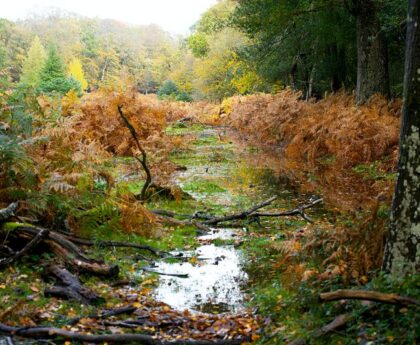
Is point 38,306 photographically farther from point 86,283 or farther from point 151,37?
point 151,37

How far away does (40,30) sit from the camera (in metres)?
134

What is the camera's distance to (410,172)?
4.09 meters

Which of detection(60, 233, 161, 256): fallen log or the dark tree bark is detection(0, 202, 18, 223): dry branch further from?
the dark tree bark

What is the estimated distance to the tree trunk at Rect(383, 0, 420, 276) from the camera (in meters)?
4.04

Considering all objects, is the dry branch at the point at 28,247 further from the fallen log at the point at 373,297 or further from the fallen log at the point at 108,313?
the fallen log at the point at 373,297

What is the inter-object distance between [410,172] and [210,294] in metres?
2.73

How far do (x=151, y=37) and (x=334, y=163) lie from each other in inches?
6137

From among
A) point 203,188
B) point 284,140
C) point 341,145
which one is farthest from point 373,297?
point 284,140

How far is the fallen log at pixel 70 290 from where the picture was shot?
5.10 metres

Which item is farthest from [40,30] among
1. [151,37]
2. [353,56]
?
[353,56]

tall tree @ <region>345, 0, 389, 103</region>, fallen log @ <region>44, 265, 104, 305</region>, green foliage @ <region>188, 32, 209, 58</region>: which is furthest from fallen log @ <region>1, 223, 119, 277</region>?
green foliage @ <region>188, 32, 209, 58</region>

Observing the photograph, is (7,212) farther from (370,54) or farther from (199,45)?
(199,45)

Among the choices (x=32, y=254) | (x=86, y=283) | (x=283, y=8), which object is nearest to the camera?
(x=86, y=283)

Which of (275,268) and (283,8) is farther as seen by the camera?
(283,8)
